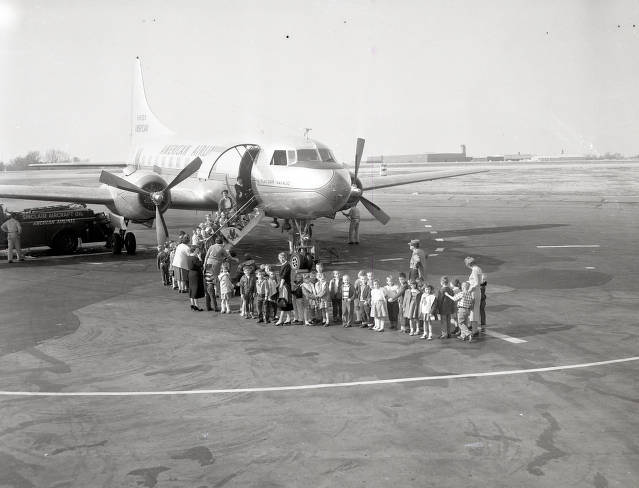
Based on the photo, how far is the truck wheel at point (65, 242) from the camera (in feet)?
95.3

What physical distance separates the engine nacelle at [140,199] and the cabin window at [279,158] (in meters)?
4.92

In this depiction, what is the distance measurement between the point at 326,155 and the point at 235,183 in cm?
401

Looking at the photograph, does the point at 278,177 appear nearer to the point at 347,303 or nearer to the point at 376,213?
the point at 376,213

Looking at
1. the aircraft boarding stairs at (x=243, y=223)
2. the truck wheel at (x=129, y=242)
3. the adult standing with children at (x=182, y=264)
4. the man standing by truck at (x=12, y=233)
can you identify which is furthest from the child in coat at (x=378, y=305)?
the man standing by truck at (x=12, y=233)

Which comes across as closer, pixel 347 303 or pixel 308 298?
pixel 347 303

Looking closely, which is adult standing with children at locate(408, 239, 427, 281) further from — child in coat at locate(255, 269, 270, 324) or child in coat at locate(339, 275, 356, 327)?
child in coat at locate(255, 269, 270, 324)

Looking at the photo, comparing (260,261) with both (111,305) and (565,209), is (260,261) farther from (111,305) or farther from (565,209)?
(565,209)

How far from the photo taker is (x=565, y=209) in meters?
49.8

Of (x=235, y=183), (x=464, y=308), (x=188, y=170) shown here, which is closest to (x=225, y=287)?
(x=464, y=308)

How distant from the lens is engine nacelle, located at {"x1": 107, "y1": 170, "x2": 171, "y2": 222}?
26.7 metres

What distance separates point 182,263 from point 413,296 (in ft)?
24.9

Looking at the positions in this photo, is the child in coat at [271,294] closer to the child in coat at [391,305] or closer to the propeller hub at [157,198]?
the child in coat at [391,305]

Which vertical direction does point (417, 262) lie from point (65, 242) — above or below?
above

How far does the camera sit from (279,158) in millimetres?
24422
